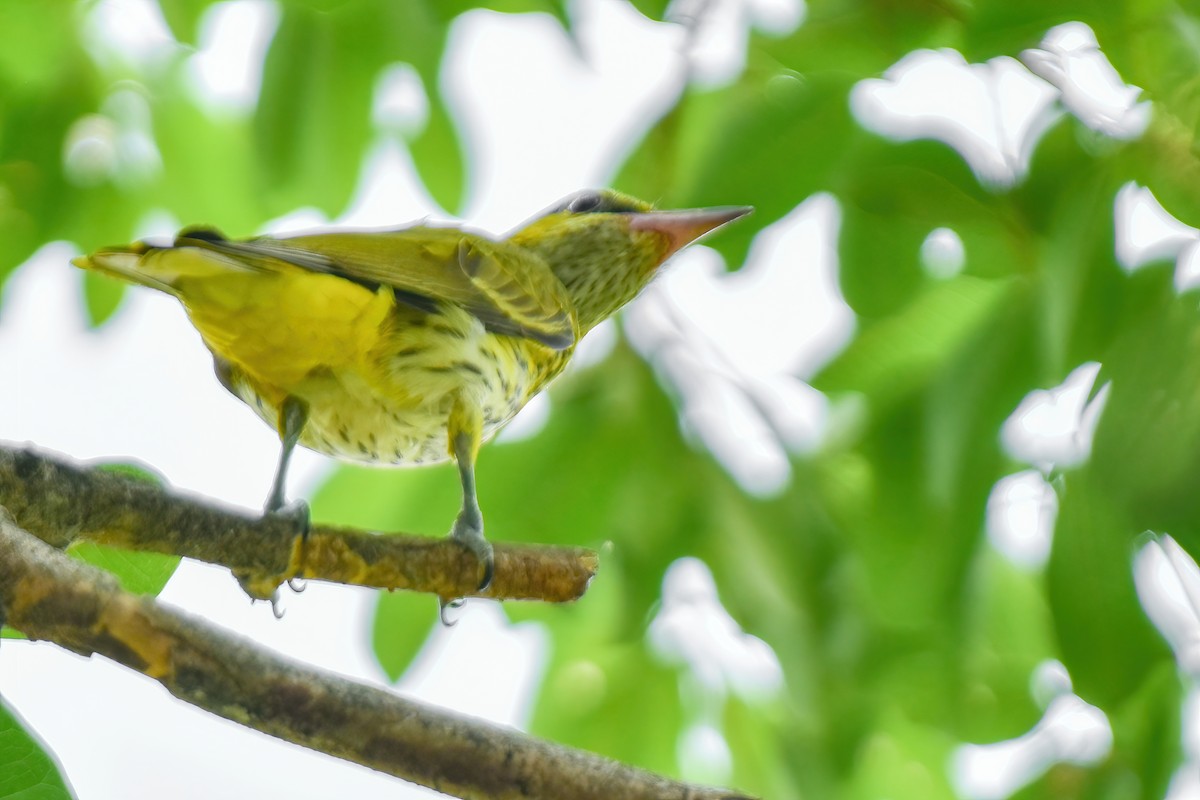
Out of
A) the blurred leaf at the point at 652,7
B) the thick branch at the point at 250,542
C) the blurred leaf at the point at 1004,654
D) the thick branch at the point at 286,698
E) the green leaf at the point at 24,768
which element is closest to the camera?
the green leaf at the point at 24,768

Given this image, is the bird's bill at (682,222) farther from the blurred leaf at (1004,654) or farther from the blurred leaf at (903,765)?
the blurred leaf at (903,765)

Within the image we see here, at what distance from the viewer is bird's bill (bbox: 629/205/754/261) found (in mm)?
2270

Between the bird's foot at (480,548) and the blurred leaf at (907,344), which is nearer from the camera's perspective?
the bird's foot at (480,548)

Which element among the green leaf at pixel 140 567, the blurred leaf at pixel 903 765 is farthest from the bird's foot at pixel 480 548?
the blurred leaf at pixel 903 765

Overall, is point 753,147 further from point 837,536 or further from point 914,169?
point 837,536

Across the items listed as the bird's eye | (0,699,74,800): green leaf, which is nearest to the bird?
the bird's eye

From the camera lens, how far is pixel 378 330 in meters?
2.04

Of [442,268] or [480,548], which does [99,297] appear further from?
[480,548]

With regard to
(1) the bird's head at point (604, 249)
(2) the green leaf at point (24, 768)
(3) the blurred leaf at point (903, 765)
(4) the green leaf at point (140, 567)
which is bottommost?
(3) the blurred leaf at point (903, 765)

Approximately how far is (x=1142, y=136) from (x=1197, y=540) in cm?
60

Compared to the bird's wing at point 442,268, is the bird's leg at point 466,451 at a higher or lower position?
lower

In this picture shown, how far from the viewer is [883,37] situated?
1.97 metres

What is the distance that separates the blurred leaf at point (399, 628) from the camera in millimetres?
2283

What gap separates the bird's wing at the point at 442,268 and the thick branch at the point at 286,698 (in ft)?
2.02
